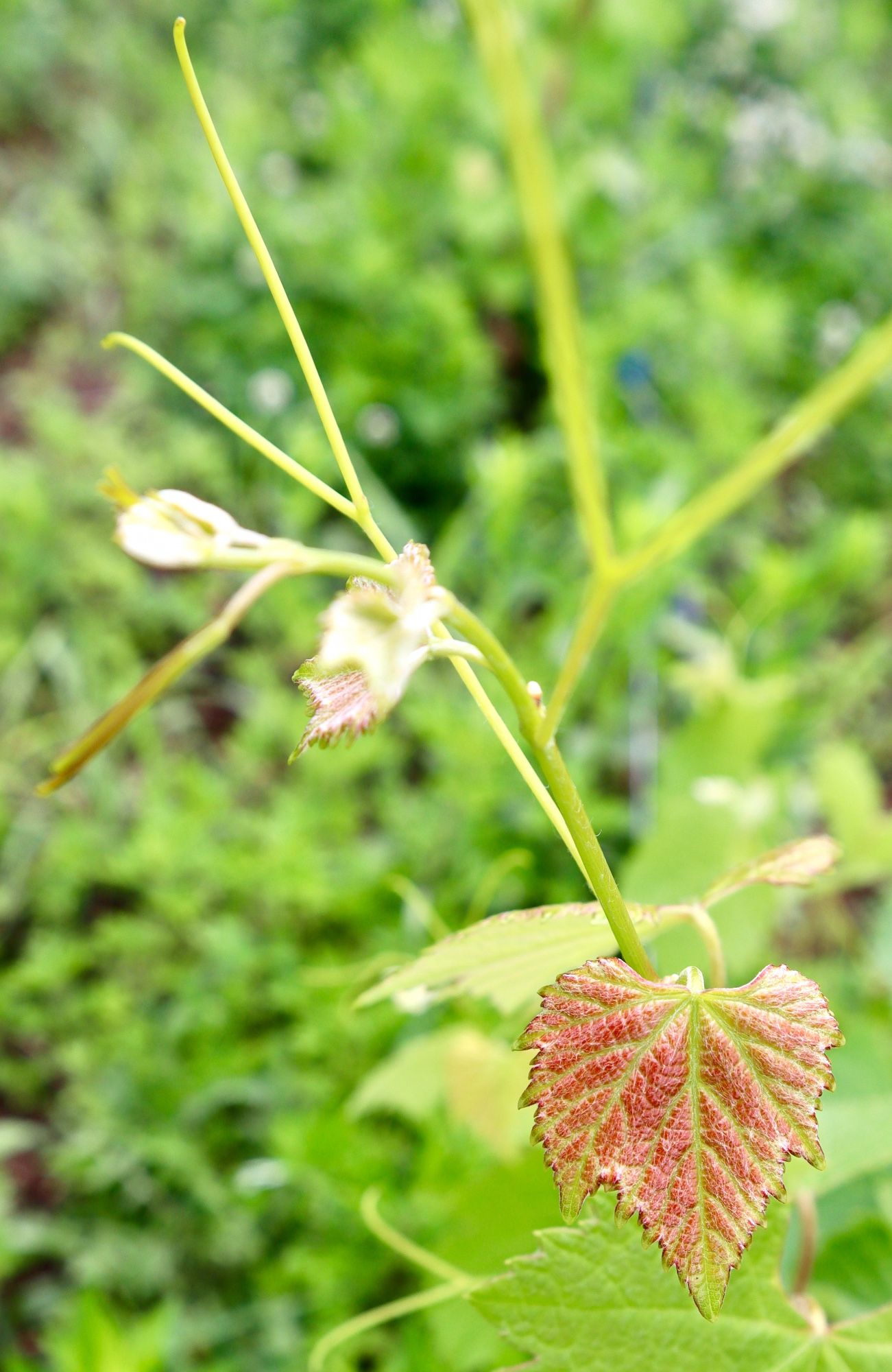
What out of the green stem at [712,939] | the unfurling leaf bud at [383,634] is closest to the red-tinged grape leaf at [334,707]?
the unfurling leaf bud at [383,634]

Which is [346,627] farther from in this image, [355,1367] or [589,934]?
[355,1367]

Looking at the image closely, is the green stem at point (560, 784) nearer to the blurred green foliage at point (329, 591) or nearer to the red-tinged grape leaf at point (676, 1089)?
the red-tinged grape leaf at point (676, 1089)

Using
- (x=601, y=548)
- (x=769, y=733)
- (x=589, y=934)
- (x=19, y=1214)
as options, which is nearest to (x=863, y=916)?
(x=769, y=733)

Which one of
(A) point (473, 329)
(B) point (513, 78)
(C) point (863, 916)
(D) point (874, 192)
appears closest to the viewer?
(B) point (513, 78)

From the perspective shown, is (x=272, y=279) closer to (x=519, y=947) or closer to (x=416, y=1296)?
(x=519, y=947)

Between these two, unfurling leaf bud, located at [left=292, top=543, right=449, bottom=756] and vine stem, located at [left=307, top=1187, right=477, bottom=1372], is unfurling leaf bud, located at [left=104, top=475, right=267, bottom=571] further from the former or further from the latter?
vine stem, located at [left=307, top=1187, right=477, bottom=1372]

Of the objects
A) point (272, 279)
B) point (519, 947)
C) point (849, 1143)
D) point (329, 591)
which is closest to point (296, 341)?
point (272, 279)

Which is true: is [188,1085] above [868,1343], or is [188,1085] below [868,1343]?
above
